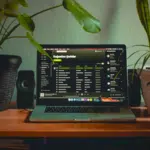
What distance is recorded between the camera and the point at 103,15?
5.31 ft

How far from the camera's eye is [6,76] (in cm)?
130

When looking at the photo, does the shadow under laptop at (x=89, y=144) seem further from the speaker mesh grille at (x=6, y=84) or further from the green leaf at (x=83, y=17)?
the green leaf at (x=83, y=17)

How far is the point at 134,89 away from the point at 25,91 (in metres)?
0.48

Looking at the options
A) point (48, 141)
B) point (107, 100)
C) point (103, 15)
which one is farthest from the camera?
point (103, 15)

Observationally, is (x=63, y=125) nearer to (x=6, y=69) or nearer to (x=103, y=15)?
(x=6, y=69)

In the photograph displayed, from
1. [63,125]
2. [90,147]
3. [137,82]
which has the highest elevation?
[137,82]

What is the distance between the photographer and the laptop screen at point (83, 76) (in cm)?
137

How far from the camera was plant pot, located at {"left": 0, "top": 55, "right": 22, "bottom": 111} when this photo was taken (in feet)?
4.25

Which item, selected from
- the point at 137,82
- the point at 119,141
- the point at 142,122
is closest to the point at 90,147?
the point at 119,141

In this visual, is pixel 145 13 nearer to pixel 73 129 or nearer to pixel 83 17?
pixel 83 17

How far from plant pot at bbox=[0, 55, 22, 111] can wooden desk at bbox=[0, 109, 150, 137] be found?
0.73ft

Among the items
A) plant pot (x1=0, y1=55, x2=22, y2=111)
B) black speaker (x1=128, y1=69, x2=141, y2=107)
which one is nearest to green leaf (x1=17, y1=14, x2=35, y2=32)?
plant pot (x1=0, y1=55, x2=22, y2=111)

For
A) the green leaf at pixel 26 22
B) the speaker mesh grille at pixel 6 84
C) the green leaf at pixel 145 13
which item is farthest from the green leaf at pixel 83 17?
the speaker mesh grille at pixel 6 84

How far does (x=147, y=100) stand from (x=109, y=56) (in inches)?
9.8
